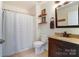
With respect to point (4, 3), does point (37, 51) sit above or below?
below

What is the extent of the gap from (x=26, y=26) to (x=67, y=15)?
798 millimetres

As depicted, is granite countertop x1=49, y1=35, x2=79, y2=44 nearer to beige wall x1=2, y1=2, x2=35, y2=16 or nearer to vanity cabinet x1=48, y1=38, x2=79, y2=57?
vanity cabinet x1=48, y1=38, x2=79, y2=57

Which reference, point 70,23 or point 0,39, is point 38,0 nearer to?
point 70,23

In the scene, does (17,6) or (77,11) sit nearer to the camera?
(77,11)

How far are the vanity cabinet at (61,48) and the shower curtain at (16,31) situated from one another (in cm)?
40

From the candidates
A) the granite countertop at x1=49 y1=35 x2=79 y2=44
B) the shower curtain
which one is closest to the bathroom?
the shower curtain

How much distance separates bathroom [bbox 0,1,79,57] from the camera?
184 centimetres

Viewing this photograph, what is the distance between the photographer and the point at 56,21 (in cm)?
192

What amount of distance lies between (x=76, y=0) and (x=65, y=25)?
19.1 inches

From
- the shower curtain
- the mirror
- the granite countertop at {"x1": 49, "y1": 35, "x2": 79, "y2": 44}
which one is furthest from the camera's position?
the shower curtain

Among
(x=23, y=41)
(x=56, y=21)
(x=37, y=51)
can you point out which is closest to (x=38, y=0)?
(x=56, y=21)

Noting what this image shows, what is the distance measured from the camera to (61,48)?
1.78 meters

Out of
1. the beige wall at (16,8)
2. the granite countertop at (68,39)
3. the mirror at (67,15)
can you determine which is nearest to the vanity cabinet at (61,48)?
the granite countertop at (68,39)

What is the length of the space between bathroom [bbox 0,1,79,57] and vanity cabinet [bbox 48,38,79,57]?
0.28 ft
